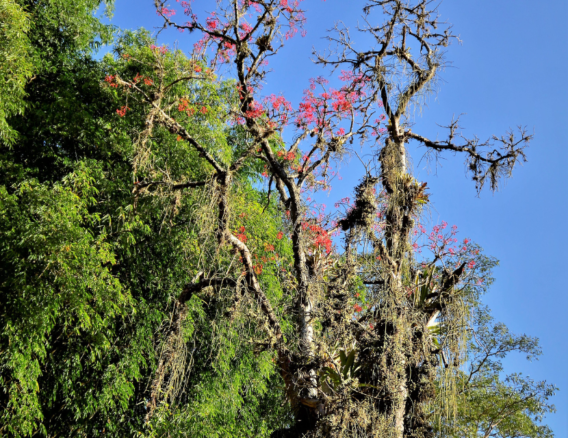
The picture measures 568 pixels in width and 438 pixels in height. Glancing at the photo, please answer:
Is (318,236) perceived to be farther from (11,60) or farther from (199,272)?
(11,60)

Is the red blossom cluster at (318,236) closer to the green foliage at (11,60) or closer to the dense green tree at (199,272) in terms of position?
the dense green tree at (199,272)

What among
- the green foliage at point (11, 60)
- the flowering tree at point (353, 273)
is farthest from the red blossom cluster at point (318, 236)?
the green foliage at point (11, 60)

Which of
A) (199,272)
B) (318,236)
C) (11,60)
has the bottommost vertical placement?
(199,272)

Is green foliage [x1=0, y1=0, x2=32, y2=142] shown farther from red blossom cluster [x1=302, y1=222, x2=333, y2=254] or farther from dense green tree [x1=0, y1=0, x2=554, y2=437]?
red blossom cluster [x1=302, y1=222, x2=333, y2=254]

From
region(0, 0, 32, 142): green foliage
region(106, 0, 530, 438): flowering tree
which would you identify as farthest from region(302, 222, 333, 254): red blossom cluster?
region(0, 0, 32, 142): green foliage

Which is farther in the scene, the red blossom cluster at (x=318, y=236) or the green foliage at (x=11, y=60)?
the green foliage at (x=11, y=60)

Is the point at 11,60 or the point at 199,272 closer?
the point at 199,272

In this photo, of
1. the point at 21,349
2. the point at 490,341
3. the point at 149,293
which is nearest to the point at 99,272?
the point at 21,349

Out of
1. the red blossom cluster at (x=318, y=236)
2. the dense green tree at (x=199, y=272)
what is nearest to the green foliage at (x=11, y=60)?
the dense green tree at (x=199, y=272)

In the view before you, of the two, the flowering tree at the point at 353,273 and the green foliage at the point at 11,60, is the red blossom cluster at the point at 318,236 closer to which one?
the flowering tree at the point at 353,273

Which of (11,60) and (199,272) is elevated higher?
(11,60)

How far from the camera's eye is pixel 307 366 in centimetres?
442

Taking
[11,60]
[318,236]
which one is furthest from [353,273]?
[11,60]

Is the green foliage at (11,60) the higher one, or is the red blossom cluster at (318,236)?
the green foliage at (11,60)
